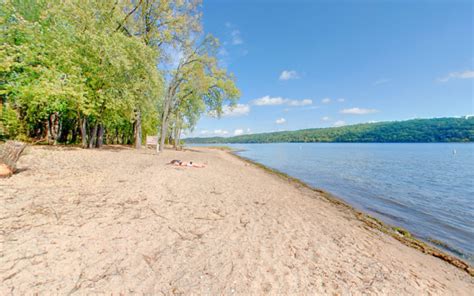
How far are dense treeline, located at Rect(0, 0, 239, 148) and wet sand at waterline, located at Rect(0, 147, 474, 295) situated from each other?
9.95 metres

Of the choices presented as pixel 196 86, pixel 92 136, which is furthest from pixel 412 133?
pixel 92 136

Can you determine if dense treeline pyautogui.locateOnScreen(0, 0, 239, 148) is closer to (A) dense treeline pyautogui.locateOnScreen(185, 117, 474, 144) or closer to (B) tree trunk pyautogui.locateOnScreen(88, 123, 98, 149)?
(B) tree trunk pyautogui.locateOnScreen(88, 123, 98, 149)

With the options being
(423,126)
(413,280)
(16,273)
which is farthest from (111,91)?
(423,126)

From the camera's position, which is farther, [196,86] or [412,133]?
[412,133]

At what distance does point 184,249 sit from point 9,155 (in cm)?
758

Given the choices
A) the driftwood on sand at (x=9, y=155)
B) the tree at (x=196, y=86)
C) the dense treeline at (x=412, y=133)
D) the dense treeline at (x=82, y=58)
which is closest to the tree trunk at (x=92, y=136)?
the dense treeline at (x=82, y=58)

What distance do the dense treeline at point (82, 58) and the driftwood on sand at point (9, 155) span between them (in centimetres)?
526

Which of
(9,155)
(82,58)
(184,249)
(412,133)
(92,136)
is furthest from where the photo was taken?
(412,133)

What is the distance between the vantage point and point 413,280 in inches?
130

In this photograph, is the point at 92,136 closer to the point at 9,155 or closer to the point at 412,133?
the point at 9,155

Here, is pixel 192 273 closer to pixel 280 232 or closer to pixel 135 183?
pixel 280 232

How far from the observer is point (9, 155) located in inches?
252

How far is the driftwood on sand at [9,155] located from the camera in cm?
605

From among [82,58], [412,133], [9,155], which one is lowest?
[9,155]
